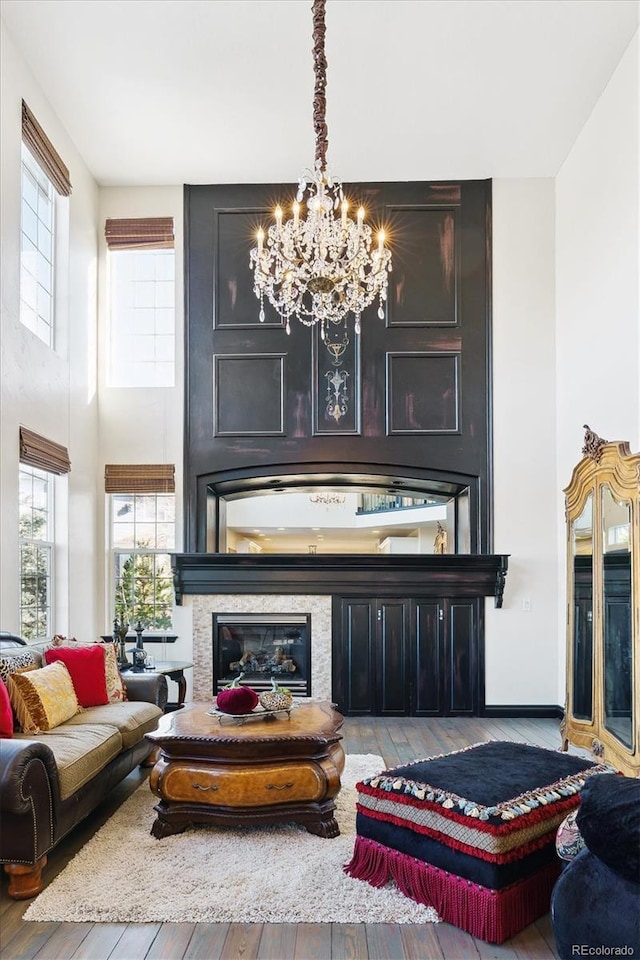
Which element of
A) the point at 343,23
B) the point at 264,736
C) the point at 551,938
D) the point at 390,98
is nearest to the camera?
the point at 551,938

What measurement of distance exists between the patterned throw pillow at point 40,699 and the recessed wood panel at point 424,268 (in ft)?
14.2

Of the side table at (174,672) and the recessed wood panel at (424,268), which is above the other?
the recessed wood panel at (424,268)

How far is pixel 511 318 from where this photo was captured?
23.6ft

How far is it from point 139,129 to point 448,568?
4478 millimetres

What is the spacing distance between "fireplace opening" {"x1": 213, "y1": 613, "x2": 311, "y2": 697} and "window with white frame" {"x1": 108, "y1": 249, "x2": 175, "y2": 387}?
2325 mm

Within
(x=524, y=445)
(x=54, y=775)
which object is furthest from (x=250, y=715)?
(x=524, y=445)

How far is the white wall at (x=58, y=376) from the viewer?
16.9ft

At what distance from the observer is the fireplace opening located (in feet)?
23.2

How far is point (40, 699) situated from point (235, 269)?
4.49 metres

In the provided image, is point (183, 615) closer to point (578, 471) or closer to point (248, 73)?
point (578, 471)

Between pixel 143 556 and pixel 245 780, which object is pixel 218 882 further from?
pixel 143 556

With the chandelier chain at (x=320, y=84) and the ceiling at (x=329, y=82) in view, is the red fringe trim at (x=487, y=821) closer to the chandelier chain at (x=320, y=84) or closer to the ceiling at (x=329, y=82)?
the chandelier chain at (x=320, y=84)

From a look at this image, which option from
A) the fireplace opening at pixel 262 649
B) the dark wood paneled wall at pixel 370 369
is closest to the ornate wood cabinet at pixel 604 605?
the dark wood paneled wall at pixel 370 369

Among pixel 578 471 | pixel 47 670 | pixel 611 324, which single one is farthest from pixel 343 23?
pixel 47 670
